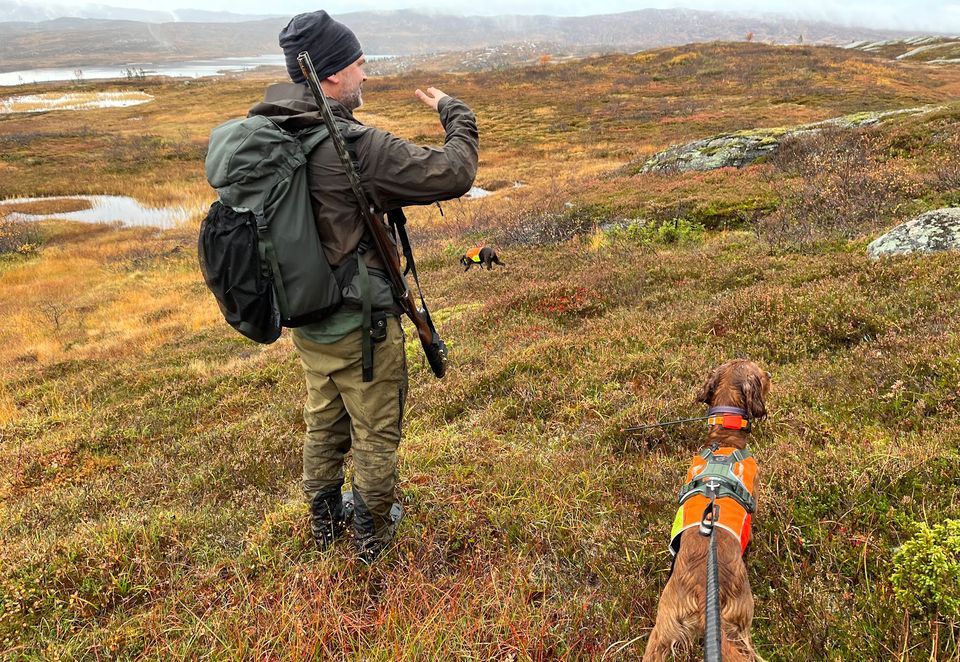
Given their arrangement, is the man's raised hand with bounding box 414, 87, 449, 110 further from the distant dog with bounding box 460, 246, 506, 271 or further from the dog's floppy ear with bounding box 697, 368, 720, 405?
the distant dog with bounding box 460, 246, 506, 271

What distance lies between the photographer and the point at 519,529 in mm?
3131

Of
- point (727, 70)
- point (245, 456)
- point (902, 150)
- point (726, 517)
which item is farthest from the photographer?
point (727, 70)

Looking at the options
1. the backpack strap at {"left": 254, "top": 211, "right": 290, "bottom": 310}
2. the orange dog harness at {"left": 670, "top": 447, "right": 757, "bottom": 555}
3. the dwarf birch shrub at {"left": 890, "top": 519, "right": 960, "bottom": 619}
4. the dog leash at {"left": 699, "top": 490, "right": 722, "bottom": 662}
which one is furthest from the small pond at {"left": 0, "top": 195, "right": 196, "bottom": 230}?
the dwarf birch shrub at {"left": 890, "top": 519, "right": 960, "bottom": 619}

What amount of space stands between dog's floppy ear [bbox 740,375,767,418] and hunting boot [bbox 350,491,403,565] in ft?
7.47

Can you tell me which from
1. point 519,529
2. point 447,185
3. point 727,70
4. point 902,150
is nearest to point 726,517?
point 519,529

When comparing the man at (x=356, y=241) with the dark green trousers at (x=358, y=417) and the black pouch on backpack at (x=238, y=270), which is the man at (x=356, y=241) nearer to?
the dark green trousers at (x=358, y=417)

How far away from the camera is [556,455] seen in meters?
3.91

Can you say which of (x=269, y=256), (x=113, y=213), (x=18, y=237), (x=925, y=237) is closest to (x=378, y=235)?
(x=269, y=256)

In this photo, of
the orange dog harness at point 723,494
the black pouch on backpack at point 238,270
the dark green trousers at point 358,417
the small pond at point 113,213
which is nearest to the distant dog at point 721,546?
the orange dog harness at point 723,494

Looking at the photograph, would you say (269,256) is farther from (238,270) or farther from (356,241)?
(356,241)

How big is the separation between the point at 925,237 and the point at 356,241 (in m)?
7.61

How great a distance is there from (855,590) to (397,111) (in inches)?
2290

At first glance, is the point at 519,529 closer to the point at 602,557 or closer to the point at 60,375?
the point at 602,557

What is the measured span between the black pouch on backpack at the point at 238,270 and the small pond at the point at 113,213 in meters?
29.1
